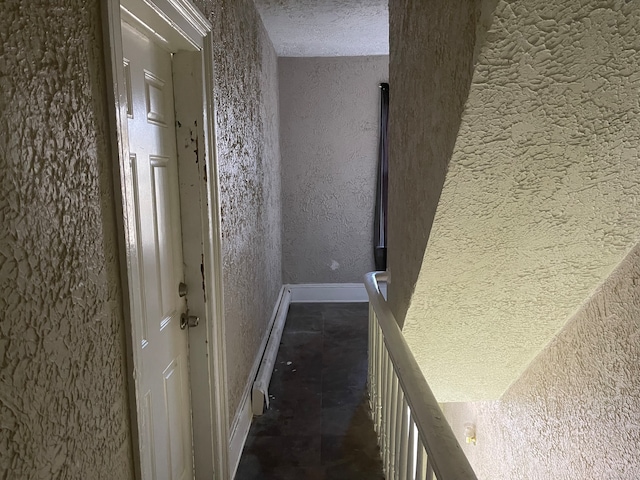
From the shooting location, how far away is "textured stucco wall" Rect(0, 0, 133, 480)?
2.28 feet

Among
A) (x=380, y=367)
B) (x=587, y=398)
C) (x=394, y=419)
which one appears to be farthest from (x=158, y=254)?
(x=587, y=398)

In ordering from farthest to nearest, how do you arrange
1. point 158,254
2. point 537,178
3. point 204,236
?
1. point 204,236
2. point 158,254
3. point 537,178

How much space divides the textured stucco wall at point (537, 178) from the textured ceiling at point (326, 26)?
2101mm

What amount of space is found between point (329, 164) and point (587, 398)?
11.4 ft

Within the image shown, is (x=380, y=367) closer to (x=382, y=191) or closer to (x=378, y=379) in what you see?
(x=378, y=379)

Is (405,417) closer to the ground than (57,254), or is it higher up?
closer to the ground

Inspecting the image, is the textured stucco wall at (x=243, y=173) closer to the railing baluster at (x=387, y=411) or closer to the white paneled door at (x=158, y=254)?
the white paneled door at (x=158, y=254)

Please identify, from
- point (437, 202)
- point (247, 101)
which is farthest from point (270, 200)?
point (437, 202)

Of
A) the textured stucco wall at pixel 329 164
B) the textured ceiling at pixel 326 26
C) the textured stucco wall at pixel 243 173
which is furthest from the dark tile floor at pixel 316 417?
the textured ceiling at pixel 326 26

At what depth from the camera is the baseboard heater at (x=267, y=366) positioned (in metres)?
2.67

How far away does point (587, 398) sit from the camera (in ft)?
5.29

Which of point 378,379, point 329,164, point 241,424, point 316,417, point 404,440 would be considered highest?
point 329,164

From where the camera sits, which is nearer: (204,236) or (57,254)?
(57,254)

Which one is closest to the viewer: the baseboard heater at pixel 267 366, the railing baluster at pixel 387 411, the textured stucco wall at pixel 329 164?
the railing baluster at pixel 387 411
